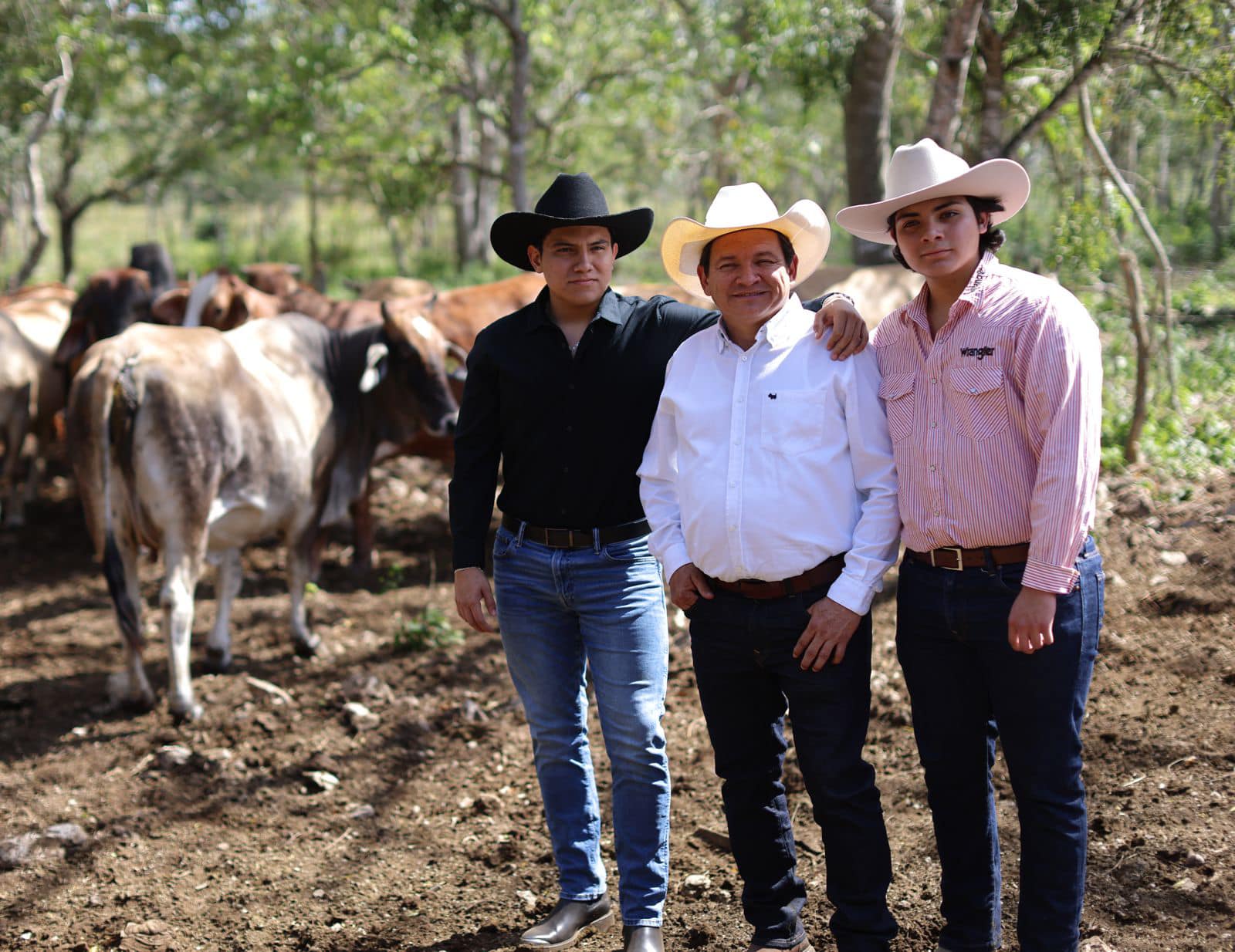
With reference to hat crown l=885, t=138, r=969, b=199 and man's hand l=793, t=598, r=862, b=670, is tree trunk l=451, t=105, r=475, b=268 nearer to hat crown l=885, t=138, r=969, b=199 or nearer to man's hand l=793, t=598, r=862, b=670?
hat crown l=885, t=138, r=969, b=199

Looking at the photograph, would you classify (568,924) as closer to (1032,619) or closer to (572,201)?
(1032,619)

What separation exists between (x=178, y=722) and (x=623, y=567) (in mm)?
3511

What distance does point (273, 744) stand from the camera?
5.70 meters

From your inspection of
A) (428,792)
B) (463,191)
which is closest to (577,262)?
(428,792)

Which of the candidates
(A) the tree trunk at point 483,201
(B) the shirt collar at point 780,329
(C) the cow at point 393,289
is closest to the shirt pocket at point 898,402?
(B) the shirt collar at point 780,329

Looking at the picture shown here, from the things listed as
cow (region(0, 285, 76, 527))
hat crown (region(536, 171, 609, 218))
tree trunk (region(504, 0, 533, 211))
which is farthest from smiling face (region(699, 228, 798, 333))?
cow (region(0, 285, 76, 527))

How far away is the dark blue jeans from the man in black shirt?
27 centimetres

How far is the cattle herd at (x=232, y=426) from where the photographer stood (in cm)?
597

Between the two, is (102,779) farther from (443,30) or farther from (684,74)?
(684,74)

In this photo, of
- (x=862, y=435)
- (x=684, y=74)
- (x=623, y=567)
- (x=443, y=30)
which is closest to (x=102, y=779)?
(x=623, y=567)

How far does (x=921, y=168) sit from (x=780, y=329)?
0.56 meters

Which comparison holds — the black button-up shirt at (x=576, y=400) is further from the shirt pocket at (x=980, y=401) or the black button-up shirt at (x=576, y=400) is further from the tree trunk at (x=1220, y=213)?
the tree trunk at (x=1220, y=213)

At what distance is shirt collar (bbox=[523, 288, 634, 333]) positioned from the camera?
3.59 m

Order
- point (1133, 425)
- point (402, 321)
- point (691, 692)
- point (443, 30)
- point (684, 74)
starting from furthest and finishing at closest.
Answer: point (684, 74) < point (443, 30) < point (1133, 425) < point (402, 321) < point (691, 692)
